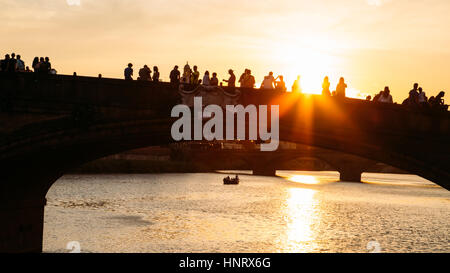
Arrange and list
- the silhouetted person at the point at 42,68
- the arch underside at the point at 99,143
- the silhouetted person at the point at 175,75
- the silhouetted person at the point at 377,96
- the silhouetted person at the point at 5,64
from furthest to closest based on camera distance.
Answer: the silhouetted person at the point at 377,96 → the silhouetted person at the point at 175,75 → the silhouetted person at the point at 5,64 → the silhouetted person at the point at 42,68 → the arch underside at the point at 99,143

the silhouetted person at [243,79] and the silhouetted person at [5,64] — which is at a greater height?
the silhouetted person at [5,64]

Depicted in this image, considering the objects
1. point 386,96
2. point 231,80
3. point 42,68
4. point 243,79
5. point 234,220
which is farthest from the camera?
point 234,220

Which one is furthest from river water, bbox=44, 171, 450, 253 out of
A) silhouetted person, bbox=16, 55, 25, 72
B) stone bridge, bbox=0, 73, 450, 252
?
silhouetted person, bbox=16, 55, 25, 72

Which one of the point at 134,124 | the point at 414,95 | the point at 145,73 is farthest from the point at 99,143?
the point at 414,95

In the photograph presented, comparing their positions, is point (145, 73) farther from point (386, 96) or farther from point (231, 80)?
point (386, 96)

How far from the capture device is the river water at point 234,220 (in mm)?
33719

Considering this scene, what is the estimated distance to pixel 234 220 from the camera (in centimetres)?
4531

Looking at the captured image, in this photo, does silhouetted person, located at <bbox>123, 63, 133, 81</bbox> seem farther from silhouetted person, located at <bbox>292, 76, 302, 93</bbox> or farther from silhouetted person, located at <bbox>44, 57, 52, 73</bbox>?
silhouetted person, located at <bbox>292, 76, 302, 93</bbox>

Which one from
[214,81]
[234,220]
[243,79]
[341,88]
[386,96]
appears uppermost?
[243,79]

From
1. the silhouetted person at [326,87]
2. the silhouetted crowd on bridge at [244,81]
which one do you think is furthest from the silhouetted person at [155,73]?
the silhouetted person at [326,87]

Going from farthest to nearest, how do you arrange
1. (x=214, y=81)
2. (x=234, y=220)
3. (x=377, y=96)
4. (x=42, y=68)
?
1. (x=234, y=220)
2. (x=377, y=96)
3. (x=214, y=81)
4. (x=42, y=68)

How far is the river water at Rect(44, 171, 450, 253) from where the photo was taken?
33.7m

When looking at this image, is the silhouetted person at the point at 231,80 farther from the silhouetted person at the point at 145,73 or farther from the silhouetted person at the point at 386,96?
the silhouetted person at the point at 386,96

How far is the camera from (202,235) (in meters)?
36.7
